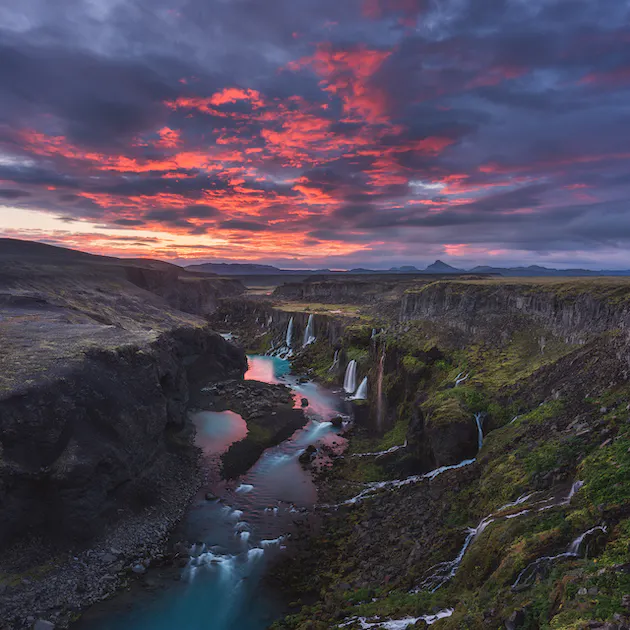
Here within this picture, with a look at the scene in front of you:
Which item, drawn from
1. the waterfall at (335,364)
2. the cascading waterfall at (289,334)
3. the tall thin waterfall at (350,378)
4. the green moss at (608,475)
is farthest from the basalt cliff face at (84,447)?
the cascading waterfall at (289,334)

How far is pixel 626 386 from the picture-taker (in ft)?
89.9

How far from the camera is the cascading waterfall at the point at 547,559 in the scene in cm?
1639

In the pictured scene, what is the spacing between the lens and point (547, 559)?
16.7 metres

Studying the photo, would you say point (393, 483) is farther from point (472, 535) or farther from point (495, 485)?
A: point (472, 535)

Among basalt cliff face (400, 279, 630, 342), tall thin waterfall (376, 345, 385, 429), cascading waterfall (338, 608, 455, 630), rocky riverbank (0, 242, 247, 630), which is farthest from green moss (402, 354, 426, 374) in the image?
cascading waterfall (338, 608, 455, 630)

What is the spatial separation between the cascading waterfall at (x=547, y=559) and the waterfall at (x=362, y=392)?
53397 millimetres

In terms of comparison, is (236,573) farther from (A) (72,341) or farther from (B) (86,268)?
(B) (86,268)

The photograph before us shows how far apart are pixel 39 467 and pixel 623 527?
123 feet

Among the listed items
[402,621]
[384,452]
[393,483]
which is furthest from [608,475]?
[384,452]

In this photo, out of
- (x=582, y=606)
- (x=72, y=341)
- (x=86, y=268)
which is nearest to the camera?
(x=582, y=606)

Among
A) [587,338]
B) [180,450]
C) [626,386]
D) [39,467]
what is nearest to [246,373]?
[180,450]

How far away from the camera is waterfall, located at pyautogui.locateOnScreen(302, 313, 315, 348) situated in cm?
11175

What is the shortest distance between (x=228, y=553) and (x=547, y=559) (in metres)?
24.8

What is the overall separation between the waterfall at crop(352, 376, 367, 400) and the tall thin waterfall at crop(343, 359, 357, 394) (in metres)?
2.21
